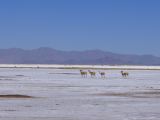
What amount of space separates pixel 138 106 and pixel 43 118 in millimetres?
5084

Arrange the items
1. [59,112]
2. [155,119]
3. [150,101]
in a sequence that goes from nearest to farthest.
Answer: [155,119], [59,112], [150,101]

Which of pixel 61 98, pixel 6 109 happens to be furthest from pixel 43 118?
pixel 61 98

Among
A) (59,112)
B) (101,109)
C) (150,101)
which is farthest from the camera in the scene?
(150,101)

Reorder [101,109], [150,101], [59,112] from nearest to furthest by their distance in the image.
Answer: [59,112], [101,109], [150,101]

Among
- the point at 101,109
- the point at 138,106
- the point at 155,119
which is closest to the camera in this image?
the point at 155,119

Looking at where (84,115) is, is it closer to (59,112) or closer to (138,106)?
(59,112)

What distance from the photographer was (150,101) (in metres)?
22.8

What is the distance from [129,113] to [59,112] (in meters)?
2.30

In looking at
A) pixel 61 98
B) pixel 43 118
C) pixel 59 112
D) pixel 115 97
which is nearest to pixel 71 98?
pixel 61 98

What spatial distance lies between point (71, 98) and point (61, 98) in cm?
43

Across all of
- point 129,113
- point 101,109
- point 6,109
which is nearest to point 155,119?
point 129,113

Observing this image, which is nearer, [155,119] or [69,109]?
[155,119]

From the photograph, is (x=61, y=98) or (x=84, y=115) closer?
(x=84, y=115)

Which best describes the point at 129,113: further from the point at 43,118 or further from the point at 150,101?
the point at 150,101
